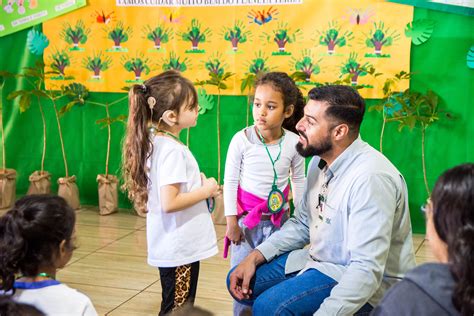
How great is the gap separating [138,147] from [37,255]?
3.50 ft

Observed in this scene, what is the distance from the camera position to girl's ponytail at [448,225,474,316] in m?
1.32

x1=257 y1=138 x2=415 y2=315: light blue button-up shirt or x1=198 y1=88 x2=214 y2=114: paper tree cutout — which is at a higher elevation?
x1=198 y1=88 x2=214 y2=114: paper tree cutout

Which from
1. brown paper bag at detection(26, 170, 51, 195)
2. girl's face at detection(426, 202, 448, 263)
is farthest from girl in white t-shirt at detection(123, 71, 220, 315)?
brown paper bag at detection(26, 170, 51, 195)

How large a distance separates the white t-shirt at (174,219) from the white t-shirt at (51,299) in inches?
40.1

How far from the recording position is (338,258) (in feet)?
7.45

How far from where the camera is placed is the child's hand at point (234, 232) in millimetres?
2879

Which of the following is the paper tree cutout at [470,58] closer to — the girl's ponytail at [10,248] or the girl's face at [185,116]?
the girl's face at [185,116]

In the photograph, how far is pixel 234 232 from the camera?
2.88 metres

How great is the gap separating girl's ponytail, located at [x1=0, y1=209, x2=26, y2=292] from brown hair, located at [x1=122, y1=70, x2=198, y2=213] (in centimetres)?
107

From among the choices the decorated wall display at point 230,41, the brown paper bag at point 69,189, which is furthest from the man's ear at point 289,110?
the brown paper bag at point 69,189

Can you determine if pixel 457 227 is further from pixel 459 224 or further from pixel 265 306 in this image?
pixel 265 306

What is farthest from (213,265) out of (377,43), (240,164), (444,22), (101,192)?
(444,22)

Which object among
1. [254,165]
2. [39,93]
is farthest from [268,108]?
[39,93]

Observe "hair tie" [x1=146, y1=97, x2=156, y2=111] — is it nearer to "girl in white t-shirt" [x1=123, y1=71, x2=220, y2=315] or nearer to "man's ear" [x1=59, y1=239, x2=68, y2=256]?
"girl in white t-shirt" [x1=123, y1=71, x2=220, y2=315]
